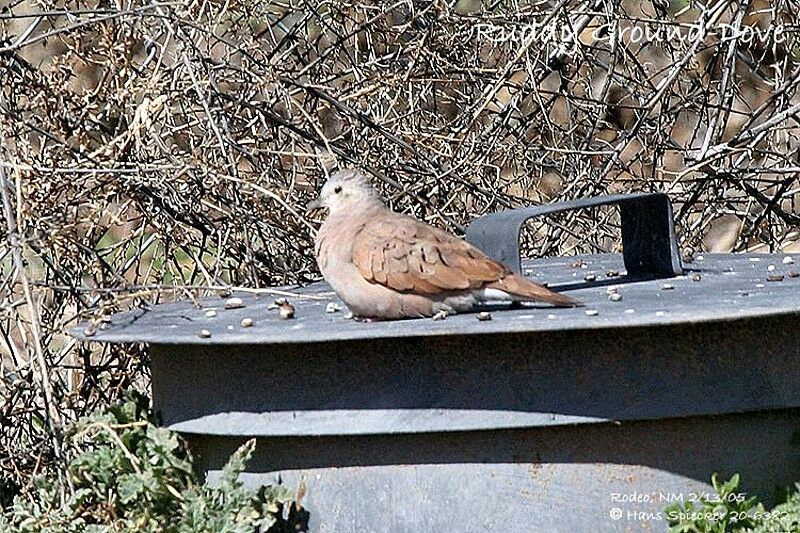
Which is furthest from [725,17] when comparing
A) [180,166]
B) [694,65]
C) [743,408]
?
[743,408]

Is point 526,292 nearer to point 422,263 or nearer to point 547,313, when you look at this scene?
point 547,313

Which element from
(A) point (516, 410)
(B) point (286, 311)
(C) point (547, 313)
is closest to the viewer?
(A) point (516, 410)

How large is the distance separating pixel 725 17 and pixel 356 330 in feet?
16.5

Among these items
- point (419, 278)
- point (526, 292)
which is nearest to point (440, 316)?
point (419, 278)

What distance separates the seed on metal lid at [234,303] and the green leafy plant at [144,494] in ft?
1.35

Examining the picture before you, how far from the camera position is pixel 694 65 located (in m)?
6.18

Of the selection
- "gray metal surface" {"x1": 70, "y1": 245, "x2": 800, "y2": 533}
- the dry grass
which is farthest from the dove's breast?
the dry grass

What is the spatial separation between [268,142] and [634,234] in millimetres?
2008

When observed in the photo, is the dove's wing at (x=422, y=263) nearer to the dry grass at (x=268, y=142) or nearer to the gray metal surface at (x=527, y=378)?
the gray metal surface at (x=527, y=378)

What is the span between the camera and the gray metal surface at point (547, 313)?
9.75 feet

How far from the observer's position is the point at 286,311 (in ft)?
11.8

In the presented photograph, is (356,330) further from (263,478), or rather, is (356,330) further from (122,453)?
(122,453)

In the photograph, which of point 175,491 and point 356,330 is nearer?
point 356,330

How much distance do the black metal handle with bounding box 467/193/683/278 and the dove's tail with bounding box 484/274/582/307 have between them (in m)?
0.19
